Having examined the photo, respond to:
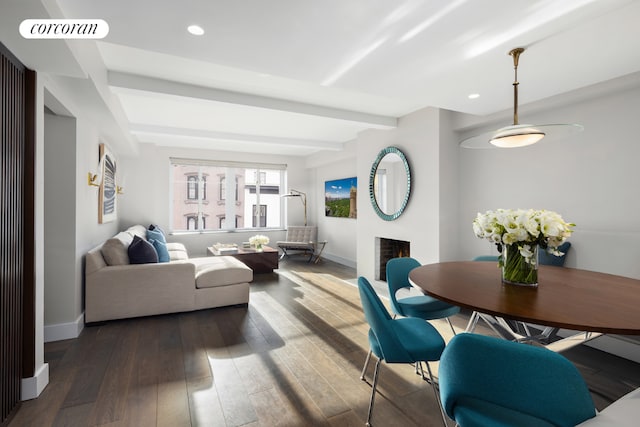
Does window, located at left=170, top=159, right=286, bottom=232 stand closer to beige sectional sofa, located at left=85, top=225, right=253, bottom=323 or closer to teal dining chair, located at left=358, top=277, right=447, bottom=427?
beige sectional sofa, located at left=85, top=225, right=253, bottom=323

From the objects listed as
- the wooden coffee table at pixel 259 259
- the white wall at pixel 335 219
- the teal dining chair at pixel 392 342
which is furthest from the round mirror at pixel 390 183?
the teal dining chair at pixel 392 342

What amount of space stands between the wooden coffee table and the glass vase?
438 cm

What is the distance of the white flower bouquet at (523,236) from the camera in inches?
66.2

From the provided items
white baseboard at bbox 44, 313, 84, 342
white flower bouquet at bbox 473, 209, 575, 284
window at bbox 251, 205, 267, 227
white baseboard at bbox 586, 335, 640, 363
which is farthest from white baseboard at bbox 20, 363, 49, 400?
window at bbox 251, 205, 267, 227

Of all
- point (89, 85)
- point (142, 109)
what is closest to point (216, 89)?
point (89, 85)

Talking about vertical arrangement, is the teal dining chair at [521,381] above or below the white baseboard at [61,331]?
above

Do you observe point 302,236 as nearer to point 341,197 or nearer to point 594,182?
point 341,197

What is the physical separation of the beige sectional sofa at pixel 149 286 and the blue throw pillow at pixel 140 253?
0.29 ft

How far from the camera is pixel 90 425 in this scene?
5.81 feet

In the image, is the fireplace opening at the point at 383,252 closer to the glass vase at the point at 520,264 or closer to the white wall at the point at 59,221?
the glass vase at the point at 520,264

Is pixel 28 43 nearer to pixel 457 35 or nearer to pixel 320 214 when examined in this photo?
pixel 457 35

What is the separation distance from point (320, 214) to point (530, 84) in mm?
5553

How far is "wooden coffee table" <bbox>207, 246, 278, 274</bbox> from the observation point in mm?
5535

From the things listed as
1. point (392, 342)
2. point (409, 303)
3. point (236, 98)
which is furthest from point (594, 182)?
point (236, 98)
